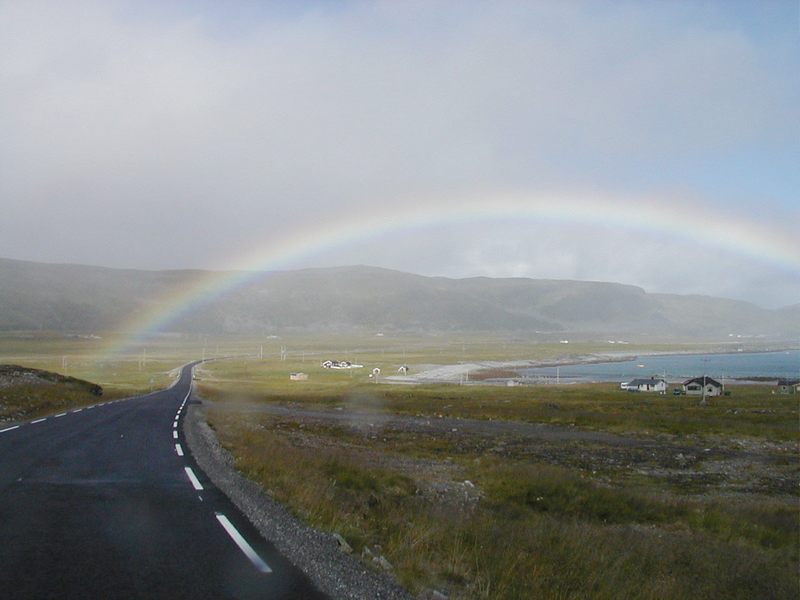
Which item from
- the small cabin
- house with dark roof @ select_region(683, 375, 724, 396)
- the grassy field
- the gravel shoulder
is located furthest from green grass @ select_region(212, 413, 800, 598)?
the small cabin

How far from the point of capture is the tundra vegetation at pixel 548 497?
10.0 meters

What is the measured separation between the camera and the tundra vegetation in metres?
10.0

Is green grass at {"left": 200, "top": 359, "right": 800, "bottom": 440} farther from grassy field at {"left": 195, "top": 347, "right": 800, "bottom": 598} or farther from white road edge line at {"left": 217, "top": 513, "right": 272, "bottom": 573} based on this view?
white road edge line at {"left": 217, "top": 513, "right": 272, "bottom": 573}

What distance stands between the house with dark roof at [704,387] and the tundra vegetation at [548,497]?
40.6m

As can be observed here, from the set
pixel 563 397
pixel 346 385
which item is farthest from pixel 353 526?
pixel 346 385

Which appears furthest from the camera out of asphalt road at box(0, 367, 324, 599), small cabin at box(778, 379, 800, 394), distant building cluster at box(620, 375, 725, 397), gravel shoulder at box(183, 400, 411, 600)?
small cabin at box(778, 379, 800, 394)

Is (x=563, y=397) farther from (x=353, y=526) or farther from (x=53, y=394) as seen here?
(x=353, y=526)

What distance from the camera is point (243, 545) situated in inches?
356

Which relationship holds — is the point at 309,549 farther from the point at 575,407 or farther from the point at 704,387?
the point at 704,387

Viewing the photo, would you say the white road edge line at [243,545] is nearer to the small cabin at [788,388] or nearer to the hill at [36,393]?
the hill at [36,393]

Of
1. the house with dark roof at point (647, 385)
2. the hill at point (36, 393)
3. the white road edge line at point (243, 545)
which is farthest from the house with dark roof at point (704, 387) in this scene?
the white road edge line at point (243, 545)

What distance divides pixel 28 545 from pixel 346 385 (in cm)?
9290

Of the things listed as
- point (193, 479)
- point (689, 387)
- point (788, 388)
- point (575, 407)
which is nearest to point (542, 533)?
point (193, 479)

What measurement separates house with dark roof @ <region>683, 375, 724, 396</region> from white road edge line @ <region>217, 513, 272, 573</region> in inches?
3623
